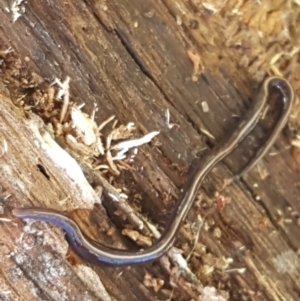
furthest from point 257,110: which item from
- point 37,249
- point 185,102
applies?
point 37,249

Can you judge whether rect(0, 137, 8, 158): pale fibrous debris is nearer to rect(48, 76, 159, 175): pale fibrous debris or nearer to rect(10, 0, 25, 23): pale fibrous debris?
rect(48, 76, 159, 175): pale fibrous debris

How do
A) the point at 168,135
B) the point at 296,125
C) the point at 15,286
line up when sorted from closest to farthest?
the point at 15,286
the point at 168,135
the point at 296,125

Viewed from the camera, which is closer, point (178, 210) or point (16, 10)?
point (16, 10)

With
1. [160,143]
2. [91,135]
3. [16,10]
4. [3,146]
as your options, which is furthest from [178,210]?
[16,10]

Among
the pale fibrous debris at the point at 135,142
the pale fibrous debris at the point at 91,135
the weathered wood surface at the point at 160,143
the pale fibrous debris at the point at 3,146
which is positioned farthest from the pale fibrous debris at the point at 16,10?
the pale fibrous debris at the point at 135,142

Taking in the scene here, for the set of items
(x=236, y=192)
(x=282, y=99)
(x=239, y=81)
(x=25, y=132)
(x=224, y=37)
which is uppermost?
(x=25, y=132)

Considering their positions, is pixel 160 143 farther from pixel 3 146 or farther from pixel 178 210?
pixel 3 146

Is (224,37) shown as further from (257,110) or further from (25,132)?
(25,132)
